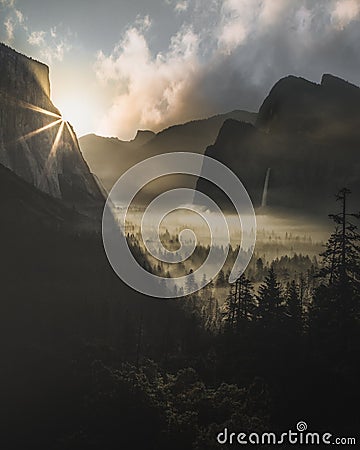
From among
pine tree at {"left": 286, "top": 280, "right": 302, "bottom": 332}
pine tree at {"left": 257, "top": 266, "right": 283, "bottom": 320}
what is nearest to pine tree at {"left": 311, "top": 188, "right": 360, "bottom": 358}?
pine tree at {"left": 286, "top": 280, "right": 302, "bottom": 332}

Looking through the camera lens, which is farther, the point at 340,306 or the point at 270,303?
the point at 270,303

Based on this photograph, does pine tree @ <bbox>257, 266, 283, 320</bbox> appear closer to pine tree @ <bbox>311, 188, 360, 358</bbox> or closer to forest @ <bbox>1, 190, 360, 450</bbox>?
forest @ <bbox>1, 190, 360, 450</bbox>

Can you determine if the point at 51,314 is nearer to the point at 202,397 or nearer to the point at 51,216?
the point at 202,397

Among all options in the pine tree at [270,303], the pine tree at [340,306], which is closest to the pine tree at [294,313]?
the pine tree at [270,303]

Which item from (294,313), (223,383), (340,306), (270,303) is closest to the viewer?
(340,306)

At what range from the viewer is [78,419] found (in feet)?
125

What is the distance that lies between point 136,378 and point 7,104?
578 feet

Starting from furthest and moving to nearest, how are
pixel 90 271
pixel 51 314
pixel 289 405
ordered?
pixel 90 271 < pixel 51 314 < pixel 289 405

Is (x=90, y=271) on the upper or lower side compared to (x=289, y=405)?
upper

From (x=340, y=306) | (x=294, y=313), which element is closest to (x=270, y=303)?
(x=294, y=313)

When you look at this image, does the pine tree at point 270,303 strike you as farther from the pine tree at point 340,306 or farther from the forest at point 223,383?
the pine tree at point 340,306

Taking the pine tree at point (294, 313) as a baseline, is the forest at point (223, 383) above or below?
below

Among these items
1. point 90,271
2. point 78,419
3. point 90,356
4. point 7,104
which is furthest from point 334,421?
point 7,104

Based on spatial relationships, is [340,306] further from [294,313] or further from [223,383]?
[223,383]
